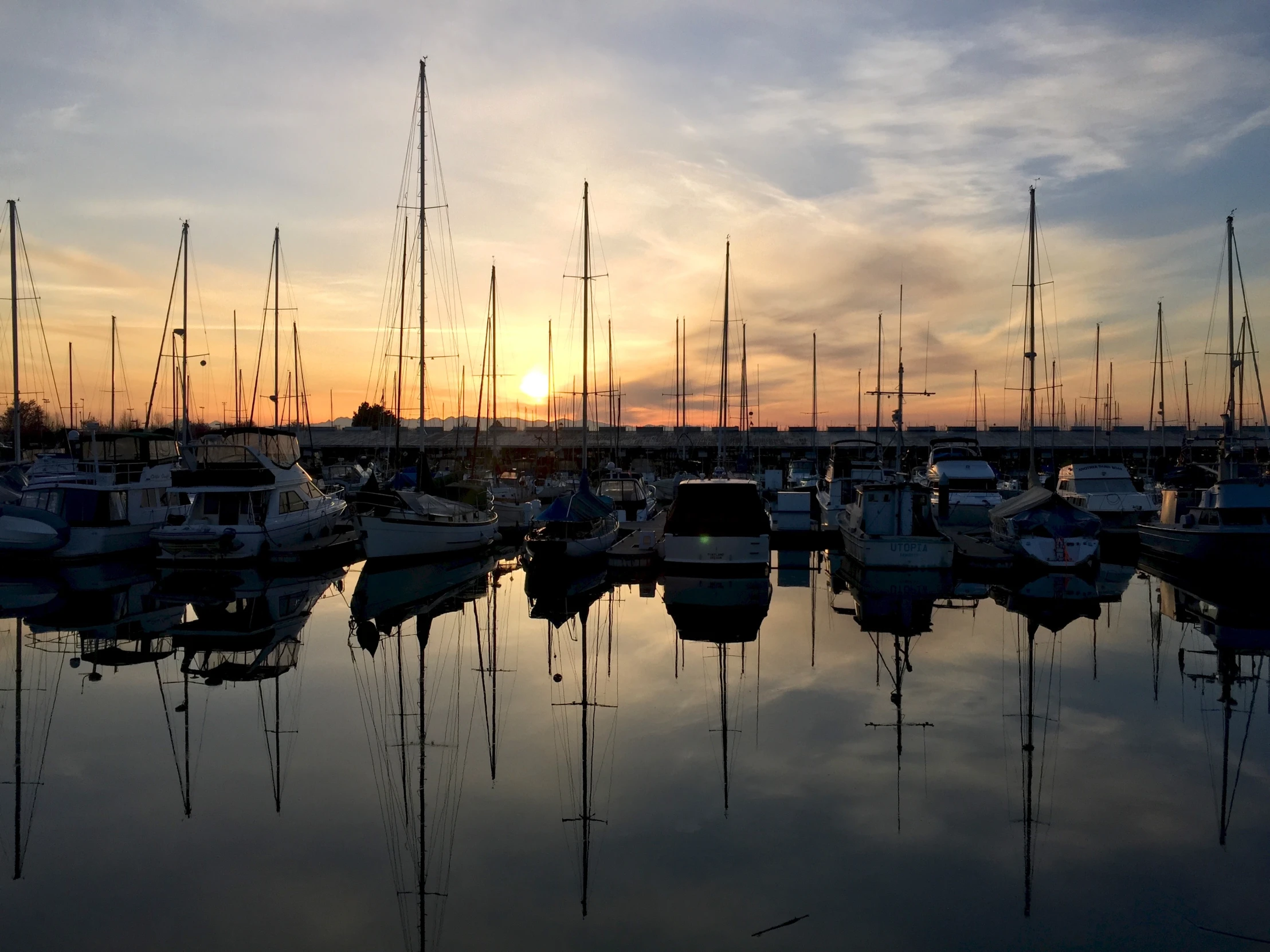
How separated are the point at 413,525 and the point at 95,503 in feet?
34.5

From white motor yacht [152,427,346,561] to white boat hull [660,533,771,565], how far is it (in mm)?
12615

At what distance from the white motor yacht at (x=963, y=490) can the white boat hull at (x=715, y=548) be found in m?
13.7

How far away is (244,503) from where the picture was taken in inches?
1188

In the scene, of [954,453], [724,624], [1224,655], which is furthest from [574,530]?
[954,453]

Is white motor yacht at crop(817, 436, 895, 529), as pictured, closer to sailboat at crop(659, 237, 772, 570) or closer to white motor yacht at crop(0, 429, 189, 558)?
sailboat at crop(659, 237, 772, 570)

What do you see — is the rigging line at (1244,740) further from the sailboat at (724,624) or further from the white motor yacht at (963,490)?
the white motor yacht at (963,490)

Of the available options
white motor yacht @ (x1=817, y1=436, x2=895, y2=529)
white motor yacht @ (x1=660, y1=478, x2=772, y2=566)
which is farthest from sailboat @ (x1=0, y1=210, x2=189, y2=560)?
white motor yacht @ (x1=817, y1=436, x2=895, y2=529)

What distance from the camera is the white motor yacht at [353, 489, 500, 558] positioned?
2959 centimetres

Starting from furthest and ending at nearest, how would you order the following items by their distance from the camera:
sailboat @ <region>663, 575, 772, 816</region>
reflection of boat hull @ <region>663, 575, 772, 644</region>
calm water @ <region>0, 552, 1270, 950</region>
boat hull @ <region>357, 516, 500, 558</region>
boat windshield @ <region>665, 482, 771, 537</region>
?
boat hull @ <region>357, 516, 500, 558</region>, boat windshield @ <region>665, 482, 771, 537</region>, reflection of boat hull @ <region>663, 575, 772, 644</region>, sailboat @ <region>663, 575, 772, 816</region>, calm water @ <region>0, 552, 1270, 950</region>

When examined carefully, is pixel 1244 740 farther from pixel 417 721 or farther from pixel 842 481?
pixel 842 481

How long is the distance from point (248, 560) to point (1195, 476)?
47.8 m

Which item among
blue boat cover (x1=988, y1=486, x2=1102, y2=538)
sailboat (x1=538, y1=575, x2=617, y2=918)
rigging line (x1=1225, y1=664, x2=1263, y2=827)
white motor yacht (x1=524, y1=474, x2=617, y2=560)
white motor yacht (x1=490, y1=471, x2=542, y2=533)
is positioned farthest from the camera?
white motor yacht (x1=490, y1=471, x2=542, y2=533)

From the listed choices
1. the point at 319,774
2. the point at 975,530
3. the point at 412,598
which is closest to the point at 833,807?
the point at 319,774

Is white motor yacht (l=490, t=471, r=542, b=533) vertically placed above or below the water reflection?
above
